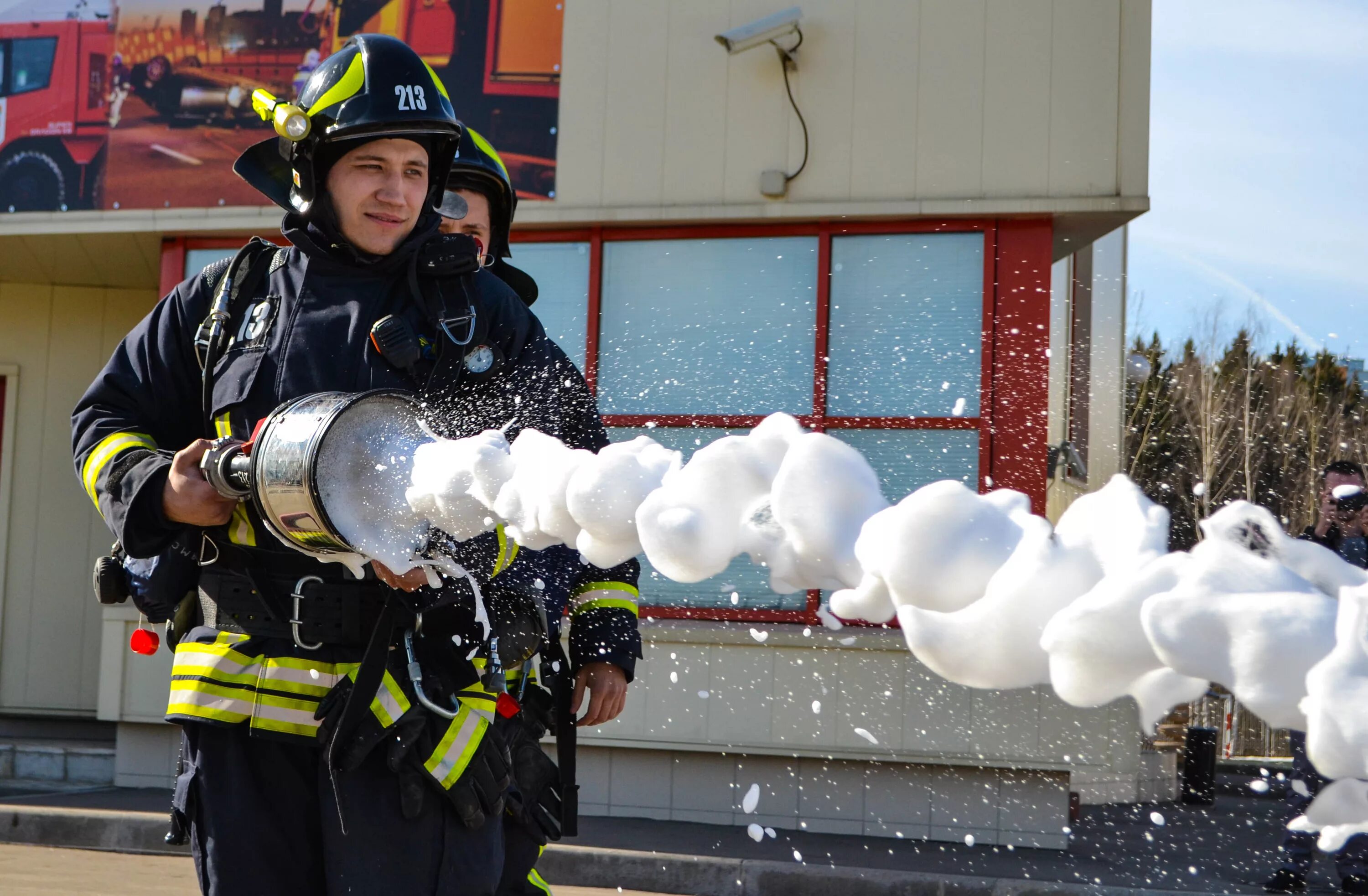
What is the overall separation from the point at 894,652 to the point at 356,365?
216 inches

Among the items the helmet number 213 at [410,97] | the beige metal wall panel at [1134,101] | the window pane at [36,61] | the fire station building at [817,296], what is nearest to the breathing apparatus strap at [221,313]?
the helmet number 213 at [410,97]

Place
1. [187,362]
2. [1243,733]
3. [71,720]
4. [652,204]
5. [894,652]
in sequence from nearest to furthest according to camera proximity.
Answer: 1. [187,362]
2. [894,652]
3. [652,204]
4. [71,720]
5. [1243,733]

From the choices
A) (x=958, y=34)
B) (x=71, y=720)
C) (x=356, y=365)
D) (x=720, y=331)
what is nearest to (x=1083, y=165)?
(x=958, y=34)

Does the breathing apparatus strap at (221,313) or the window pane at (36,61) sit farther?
the window pane at (36,61)

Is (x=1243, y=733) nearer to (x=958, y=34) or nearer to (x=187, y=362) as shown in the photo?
(x=958, y=34)

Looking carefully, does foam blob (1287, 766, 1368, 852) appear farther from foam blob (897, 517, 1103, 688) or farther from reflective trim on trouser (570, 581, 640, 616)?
reflective trim on trouser (570, 581, 640, 616)

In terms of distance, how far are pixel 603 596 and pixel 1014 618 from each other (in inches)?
67.5

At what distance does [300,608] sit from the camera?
103 inches

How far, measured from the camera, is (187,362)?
2.88 metres

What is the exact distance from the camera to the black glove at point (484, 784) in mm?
2596

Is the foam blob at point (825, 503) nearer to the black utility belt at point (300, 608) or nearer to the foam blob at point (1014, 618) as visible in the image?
the foam blob at point (1014, 618)

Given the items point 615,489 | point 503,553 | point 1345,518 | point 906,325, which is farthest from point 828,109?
point 615,489

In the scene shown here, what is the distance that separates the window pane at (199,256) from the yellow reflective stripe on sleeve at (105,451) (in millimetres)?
6541

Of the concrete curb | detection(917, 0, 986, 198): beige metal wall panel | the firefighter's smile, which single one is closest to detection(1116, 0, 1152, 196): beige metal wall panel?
detection(917, 0, 986, 198): beige metal wall panel
